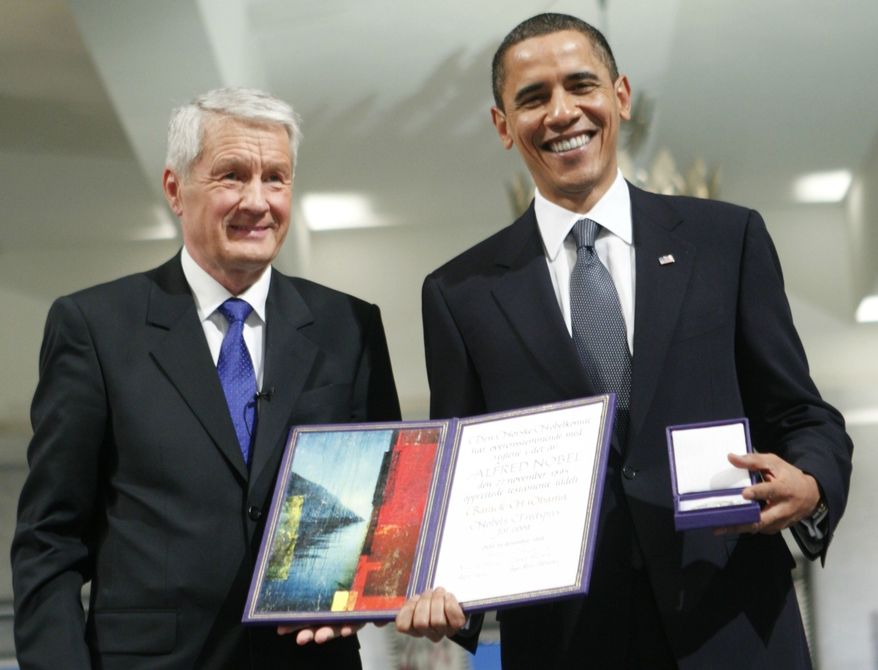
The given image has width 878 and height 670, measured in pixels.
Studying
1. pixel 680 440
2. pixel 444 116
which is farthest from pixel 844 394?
pixel 680 440

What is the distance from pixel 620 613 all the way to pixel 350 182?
2.82 meters

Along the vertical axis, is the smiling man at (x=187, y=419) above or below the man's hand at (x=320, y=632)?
above

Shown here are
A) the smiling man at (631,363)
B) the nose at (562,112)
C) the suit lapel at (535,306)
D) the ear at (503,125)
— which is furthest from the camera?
the ear at (503,125)

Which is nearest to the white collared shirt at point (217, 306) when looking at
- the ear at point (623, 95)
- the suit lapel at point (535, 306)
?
the suit lapel at point (535, 306)

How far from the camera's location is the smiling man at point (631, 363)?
1670mm

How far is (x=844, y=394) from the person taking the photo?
390cm

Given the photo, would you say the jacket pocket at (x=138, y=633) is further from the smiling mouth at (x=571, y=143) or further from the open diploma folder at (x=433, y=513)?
the smiling mouth at (x=571, y=143)

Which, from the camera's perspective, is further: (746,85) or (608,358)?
(746,85)

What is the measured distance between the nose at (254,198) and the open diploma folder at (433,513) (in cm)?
36

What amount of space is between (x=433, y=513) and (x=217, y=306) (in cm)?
53

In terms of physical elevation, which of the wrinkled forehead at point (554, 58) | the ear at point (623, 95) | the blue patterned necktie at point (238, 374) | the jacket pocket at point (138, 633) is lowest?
the jacket pocket at point (138, 633)

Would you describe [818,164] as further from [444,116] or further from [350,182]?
[350,182]

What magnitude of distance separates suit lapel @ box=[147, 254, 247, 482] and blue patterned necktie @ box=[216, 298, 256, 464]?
2 centimetres

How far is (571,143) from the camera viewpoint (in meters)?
1.90
